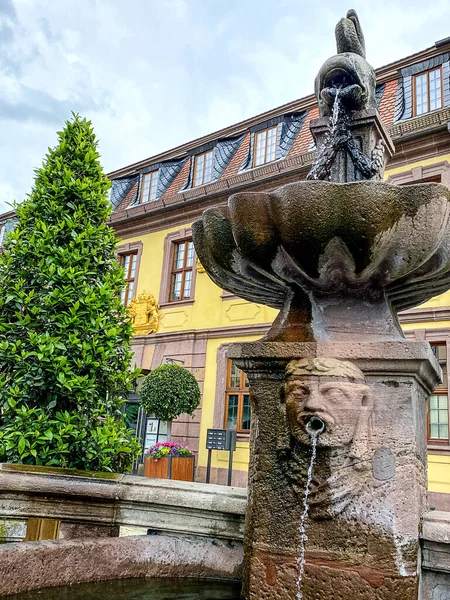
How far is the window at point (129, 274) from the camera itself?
→ 1551 centimetres

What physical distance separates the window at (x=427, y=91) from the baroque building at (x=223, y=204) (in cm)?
2

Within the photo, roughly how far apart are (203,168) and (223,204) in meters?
6.11

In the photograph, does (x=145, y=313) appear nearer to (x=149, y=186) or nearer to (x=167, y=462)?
(x=149, y=186)

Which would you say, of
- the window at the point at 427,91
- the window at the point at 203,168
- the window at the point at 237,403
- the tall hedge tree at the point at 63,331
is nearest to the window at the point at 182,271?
the window at the point at 203,168

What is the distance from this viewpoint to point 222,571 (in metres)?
2.34

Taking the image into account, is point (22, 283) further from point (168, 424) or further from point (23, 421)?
point (168, 424)

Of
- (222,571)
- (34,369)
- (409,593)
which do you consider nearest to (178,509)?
(222,571)

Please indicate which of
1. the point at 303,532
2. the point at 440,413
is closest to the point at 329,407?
the point at 303,532

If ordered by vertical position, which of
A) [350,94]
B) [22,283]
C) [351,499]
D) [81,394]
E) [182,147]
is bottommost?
[351,499]

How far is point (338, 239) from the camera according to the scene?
2111mm

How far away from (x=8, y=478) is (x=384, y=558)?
1.84 metres

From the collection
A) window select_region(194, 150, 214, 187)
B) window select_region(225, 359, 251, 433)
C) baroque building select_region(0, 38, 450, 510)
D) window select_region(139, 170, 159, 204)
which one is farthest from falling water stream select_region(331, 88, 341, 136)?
window select_region(139, 170, 159, 204)

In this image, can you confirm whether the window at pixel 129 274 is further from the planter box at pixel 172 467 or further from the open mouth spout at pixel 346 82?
the open mouth spout at pixel 346 82

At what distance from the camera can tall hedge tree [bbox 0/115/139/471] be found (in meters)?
3.31
